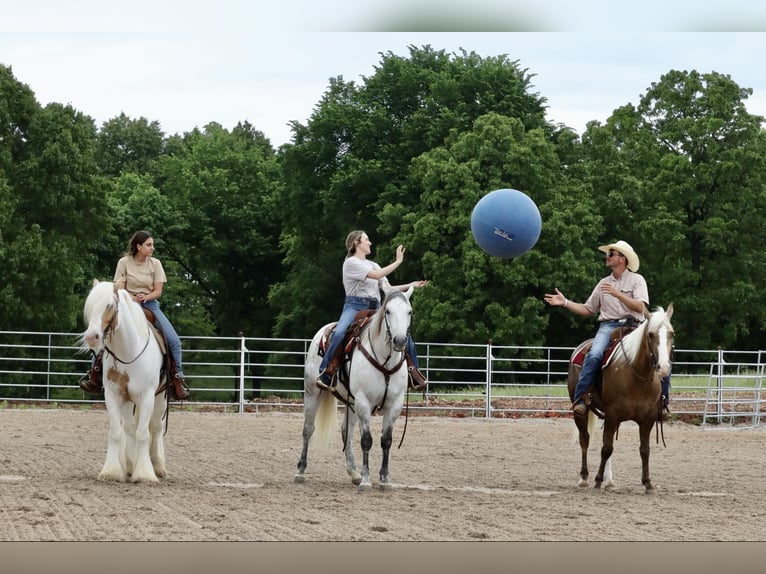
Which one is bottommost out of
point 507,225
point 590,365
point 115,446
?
point 115,446

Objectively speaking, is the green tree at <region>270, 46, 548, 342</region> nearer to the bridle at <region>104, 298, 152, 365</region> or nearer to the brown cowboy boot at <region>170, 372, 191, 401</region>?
the brown cowboy boot at <region>170, 372, 191, 401</region>

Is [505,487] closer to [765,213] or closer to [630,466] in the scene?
[630,466]

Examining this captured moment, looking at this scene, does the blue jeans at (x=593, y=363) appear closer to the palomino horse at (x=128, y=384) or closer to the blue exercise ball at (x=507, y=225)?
the blue exercise ball at (x=507, y=225)

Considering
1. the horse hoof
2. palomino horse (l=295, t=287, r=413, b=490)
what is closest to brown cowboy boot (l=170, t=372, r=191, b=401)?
palomino horse (l=295, t=287, r=413, b=490)

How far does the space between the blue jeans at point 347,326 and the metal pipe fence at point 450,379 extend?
5.94ft

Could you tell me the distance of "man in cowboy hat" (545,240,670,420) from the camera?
1034 cm

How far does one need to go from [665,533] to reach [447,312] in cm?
2523

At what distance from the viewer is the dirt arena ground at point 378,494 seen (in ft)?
24.4

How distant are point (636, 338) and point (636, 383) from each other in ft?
1.38

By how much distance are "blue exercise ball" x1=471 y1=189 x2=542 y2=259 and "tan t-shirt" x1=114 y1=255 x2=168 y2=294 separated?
9.94 feet

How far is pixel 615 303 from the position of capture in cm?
1055

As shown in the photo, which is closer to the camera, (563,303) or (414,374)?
(414,374)

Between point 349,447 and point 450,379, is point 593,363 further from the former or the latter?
point 450,379

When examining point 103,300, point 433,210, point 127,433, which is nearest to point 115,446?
point 127,433
